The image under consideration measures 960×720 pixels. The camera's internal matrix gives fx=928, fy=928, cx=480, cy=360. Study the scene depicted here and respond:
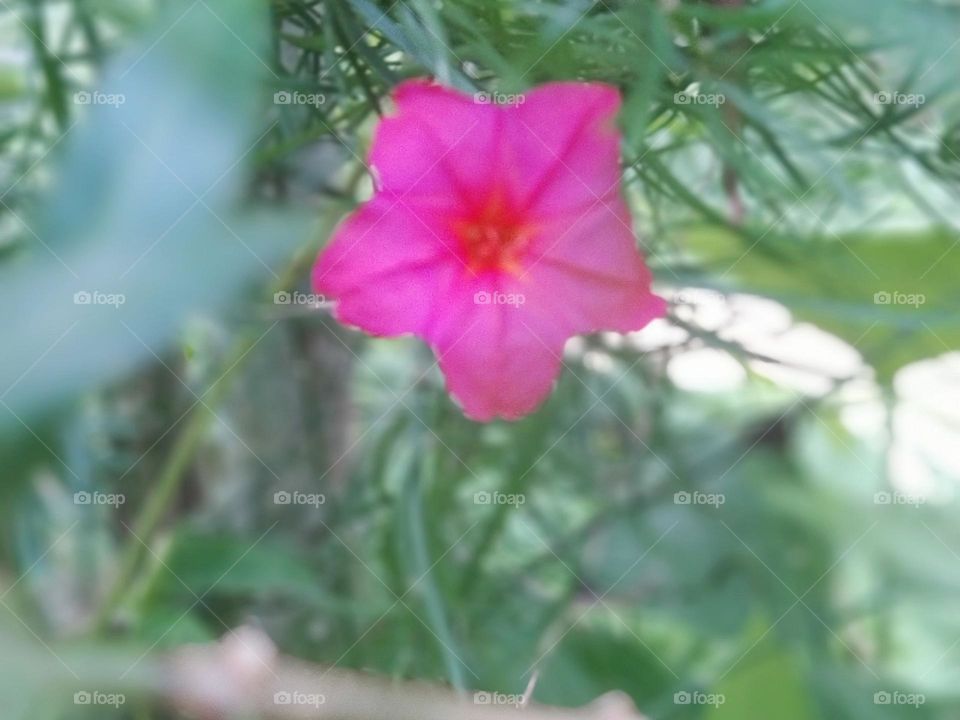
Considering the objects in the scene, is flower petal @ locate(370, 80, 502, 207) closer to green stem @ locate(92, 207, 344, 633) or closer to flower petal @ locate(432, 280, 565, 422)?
flower petal @ locate(432, 280, 565, 422)

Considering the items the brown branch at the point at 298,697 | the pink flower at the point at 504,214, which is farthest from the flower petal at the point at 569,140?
the brown branch at the point at 298,697

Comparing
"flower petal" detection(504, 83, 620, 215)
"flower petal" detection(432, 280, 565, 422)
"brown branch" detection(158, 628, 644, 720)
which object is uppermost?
"flower petal" detection(504, 83, 620, 215)

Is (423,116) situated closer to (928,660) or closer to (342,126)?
(342,126)

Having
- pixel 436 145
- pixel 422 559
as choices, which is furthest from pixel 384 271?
pixel 422 559

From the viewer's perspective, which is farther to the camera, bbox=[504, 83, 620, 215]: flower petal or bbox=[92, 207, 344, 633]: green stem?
bbox=[92, 207, 344, 633]: green stem

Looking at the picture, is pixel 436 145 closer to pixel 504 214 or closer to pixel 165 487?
pixel 504 214

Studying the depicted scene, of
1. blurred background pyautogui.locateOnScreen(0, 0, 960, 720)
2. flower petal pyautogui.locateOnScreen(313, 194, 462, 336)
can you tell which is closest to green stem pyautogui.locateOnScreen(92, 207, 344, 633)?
blurred background pyautogui.locateOnScreen(0, 0, 960, 720)

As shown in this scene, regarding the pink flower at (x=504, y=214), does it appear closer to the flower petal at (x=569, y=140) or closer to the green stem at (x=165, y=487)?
the flower petal at (x=569, y=140)
